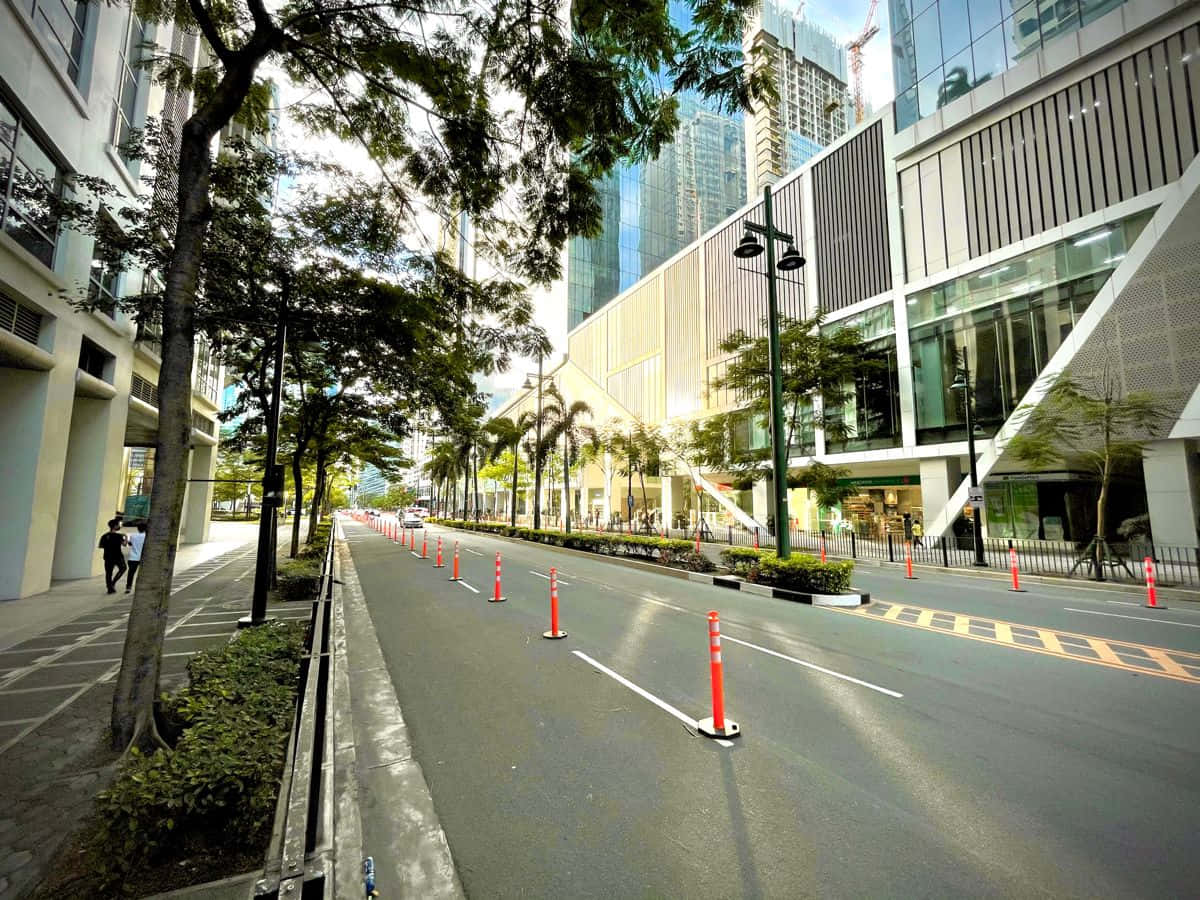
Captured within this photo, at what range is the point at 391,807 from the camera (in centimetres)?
377

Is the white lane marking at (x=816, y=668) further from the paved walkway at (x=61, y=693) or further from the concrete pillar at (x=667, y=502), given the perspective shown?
the concrete pillar at (x=667, y=502)

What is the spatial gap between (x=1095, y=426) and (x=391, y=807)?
24.8 meters

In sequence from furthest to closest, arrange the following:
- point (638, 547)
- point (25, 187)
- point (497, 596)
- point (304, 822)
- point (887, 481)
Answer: point (887, 481)
point (638, 547)
point (497, 596)
point (25, 187)
point (304, 822)

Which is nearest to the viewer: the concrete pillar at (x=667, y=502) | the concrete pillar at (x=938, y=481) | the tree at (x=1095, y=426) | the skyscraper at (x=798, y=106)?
the tree at (x=1095, y=426)

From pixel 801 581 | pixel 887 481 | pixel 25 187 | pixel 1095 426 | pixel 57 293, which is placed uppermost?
pixel 25 187

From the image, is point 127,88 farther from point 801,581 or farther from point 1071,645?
point 1071,645

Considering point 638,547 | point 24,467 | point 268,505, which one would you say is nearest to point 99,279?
point 24,467

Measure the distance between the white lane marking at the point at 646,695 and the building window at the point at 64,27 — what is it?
49.3ft

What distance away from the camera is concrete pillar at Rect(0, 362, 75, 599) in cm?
1049

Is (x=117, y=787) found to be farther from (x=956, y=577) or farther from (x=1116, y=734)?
(x=956, y=577)

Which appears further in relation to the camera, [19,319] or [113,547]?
[113,547]

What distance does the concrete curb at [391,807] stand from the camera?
3.00 meters

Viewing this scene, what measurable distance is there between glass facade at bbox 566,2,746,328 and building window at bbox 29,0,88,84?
2488 inches

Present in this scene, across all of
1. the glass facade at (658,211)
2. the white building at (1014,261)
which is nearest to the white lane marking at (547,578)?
the white building at (1014,261)
